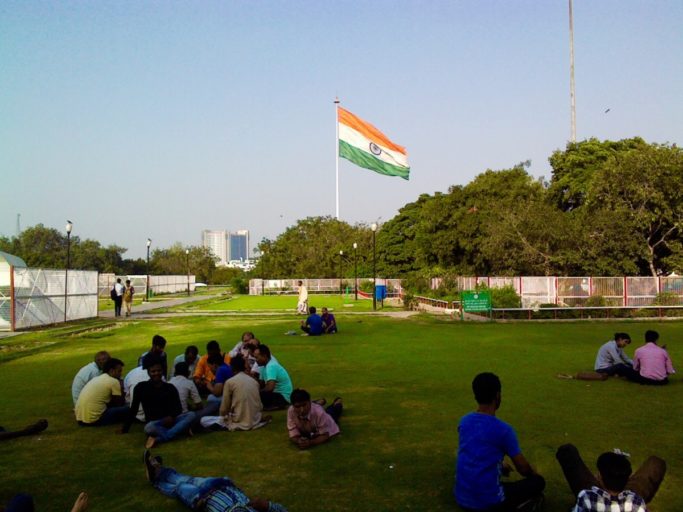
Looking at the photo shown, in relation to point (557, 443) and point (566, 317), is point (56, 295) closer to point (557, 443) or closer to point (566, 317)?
point (566, 317)

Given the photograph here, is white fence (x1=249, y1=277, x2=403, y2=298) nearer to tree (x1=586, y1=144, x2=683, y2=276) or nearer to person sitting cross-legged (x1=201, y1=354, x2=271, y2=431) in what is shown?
tree (x1=586, y1=144, x2=683, y2=276)

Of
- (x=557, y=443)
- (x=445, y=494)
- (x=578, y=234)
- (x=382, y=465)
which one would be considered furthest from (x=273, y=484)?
(x=578, y=234)

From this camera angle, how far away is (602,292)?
91.7 feet

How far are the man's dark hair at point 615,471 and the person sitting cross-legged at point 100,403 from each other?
21.8ft

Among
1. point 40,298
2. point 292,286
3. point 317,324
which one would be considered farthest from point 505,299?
point 292,286

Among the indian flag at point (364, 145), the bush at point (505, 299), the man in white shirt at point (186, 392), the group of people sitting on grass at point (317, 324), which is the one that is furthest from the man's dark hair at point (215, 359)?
the indian flag at point (364, 145)

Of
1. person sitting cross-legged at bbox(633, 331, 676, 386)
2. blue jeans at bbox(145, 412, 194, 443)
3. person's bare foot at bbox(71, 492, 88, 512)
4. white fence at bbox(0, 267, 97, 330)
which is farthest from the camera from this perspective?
white fence at bbox(0, 267, 97, 330)

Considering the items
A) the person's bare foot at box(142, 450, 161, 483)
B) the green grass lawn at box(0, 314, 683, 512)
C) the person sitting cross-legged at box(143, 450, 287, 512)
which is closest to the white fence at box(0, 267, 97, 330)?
the green grass lawn at box(0, 314, 683, 512)

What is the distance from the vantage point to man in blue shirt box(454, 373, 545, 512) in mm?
4887

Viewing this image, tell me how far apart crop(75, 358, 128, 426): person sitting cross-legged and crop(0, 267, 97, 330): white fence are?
57.0 feet

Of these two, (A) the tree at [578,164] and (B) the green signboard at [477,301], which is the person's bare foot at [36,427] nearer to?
(B) the green signboard at [477,301]

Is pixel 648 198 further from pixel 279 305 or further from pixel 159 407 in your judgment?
pixel 159 407

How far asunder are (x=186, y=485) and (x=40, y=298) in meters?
22.9

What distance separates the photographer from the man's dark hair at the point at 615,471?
398 cm
